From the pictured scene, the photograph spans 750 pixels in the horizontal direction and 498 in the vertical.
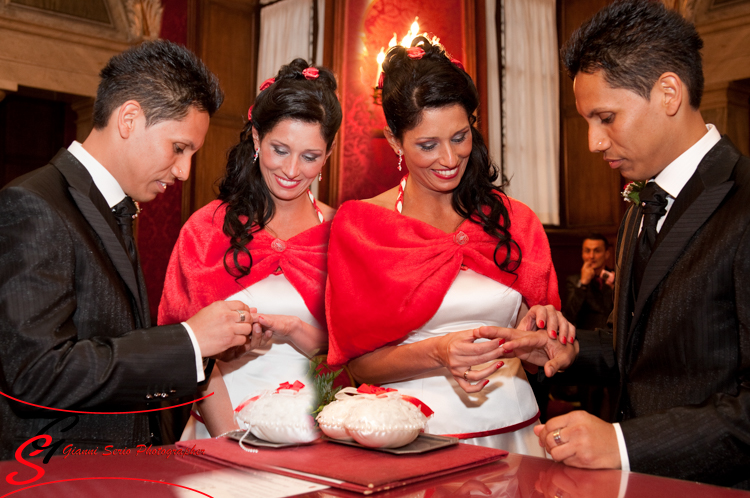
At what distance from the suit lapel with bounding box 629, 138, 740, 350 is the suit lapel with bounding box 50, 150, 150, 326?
1.34 m

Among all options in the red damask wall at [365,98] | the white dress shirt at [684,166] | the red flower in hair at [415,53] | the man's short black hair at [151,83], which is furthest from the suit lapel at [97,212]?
the red damask wall at [365,98]

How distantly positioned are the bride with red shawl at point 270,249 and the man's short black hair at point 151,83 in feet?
1.56

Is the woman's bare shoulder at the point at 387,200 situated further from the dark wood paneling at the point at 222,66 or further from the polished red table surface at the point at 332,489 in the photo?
the dark wood paneling at the point at 222,66

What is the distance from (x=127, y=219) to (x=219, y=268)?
0.50 metres

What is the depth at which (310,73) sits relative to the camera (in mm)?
2535

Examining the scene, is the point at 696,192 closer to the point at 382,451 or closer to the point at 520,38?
the point at 382,451

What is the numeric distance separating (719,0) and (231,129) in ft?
15.8

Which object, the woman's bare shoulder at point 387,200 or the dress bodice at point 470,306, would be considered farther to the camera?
the woman's bare shoulder at point 387,200

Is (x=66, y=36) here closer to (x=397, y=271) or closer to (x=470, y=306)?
(x=397, y=271)

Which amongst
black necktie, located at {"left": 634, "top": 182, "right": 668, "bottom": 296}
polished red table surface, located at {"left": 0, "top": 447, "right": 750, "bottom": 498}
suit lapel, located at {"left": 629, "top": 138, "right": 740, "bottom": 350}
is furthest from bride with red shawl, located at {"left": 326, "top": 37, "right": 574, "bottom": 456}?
polished red table surface, located at {"left": 0, "top": 447, "right": 750, "bottom": 498}

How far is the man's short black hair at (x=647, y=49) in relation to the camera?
171 centimetres

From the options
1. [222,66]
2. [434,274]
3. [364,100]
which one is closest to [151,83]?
[434,274]

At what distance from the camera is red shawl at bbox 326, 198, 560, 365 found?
2215 millimetres

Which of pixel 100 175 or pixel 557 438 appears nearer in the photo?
pixel 557 438
